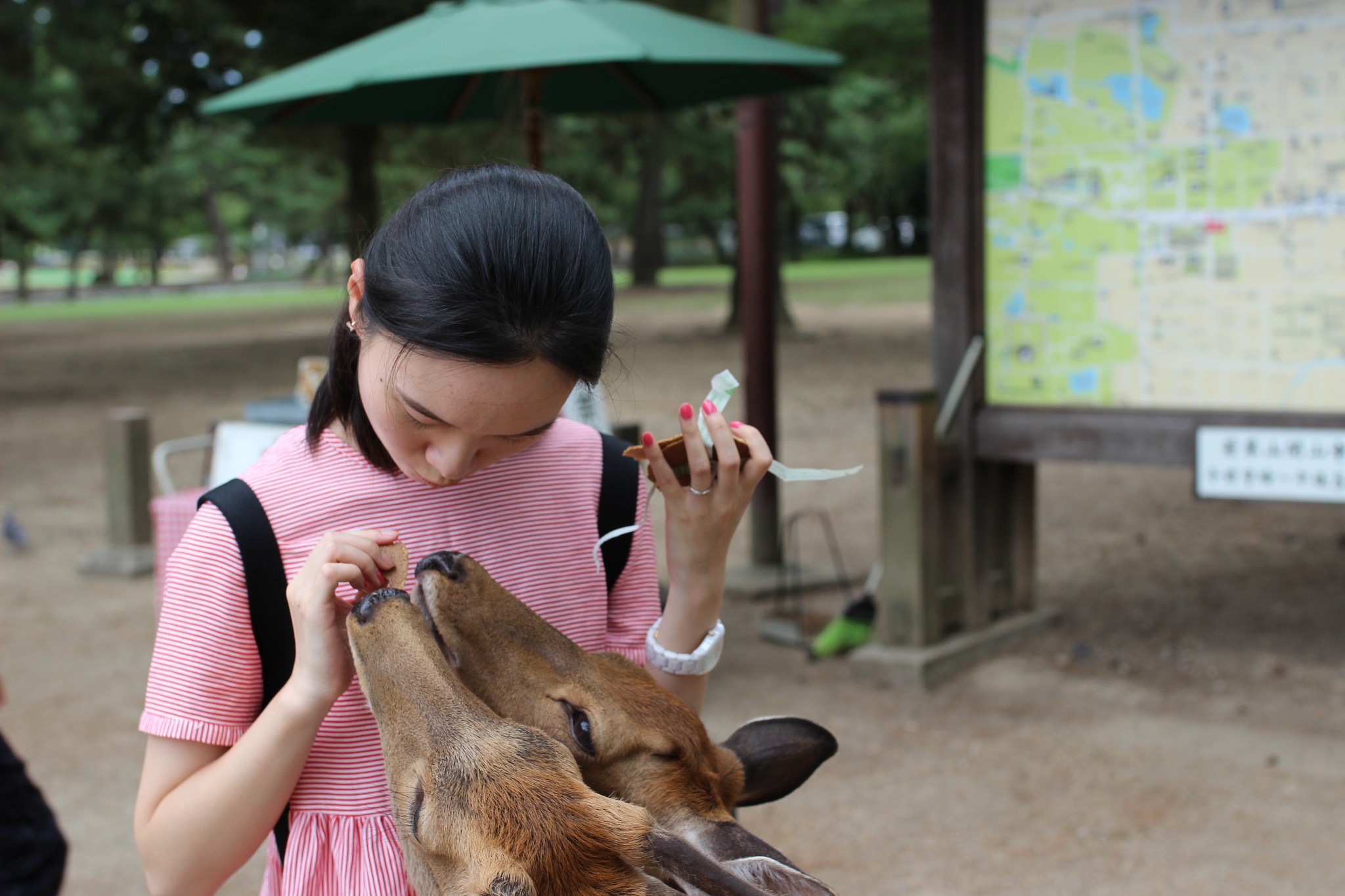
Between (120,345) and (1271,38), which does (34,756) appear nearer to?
(1271,38)

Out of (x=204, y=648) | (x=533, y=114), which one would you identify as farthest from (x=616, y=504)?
(x=533, y=114)

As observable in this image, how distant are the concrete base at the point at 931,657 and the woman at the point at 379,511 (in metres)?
3.79

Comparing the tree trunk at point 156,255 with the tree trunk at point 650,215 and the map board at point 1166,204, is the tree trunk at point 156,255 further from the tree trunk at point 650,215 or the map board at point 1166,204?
the map board at point 1166,204

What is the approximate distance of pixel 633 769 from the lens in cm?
→ 147

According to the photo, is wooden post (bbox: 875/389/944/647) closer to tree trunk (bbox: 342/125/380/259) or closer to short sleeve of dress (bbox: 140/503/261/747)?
short sleeve of dress (bbox: 140/503/261/747)

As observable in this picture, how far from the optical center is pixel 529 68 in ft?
16.5

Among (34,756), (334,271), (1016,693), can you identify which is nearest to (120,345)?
(34,756)

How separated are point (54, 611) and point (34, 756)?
2022mm

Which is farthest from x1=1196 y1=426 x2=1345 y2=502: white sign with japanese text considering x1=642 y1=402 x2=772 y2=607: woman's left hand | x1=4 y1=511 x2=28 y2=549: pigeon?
x1=4 y1=511 x2=28 y2=549: pigeon

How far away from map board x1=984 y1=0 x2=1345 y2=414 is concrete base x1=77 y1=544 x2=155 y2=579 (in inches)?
196

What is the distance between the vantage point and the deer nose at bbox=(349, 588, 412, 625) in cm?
134

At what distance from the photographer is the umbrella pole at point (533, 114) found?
5.89 metres

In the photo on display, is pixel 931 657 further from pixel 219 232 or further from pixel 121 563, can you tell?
pixel 219 232

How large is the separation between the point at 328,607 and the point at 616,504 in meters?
0.51
